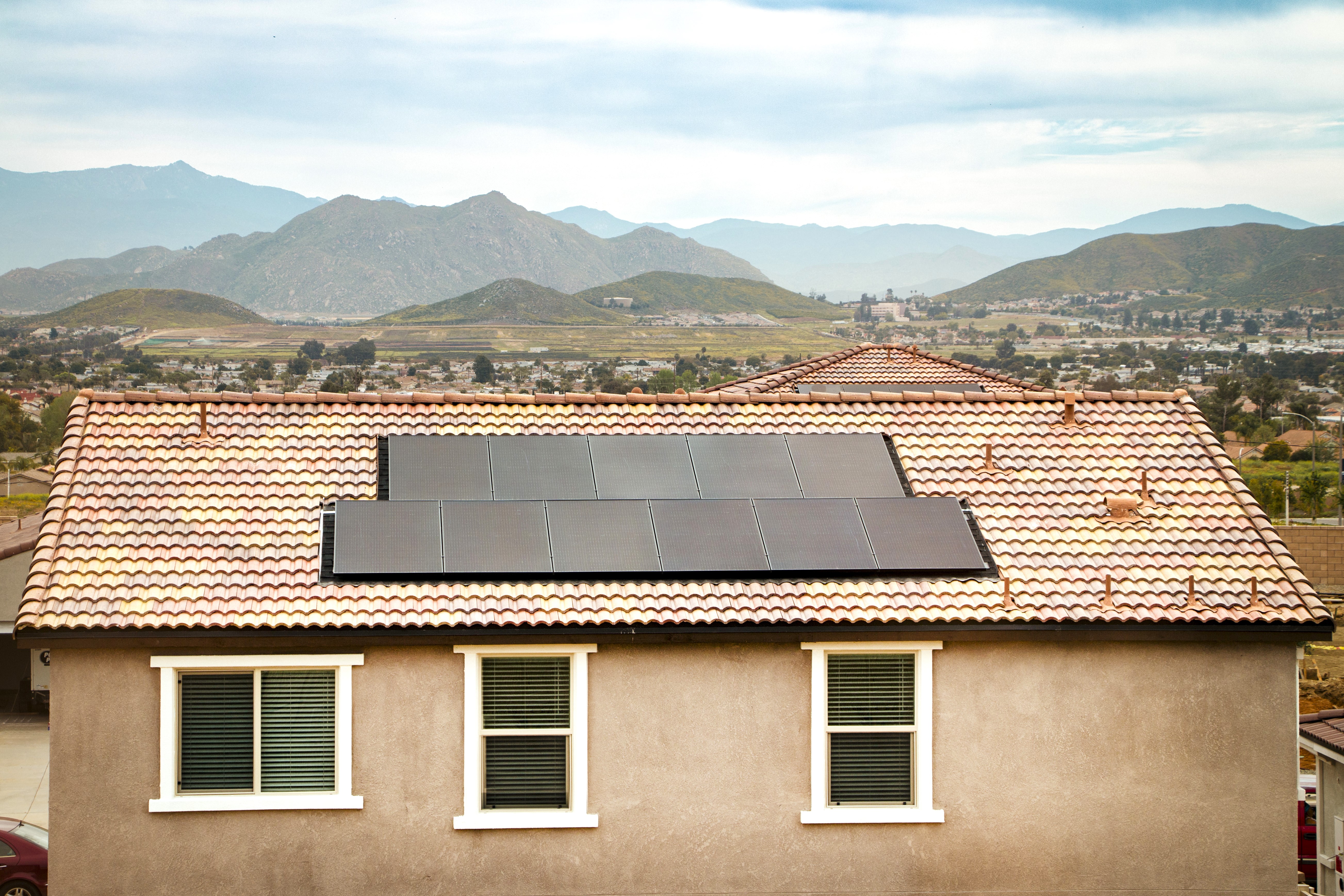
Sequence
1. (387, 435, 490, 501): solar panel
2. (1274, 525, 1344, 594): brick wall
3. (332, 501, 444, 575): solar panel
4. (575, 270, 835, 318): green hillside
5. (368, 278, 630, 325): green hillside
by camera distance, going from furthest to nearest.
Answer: (575, 270, 835, 318): green hillside
(368, 278, 630, 325): green hillside
(1274, 525, 1344, 594): brick wall
(387, 435, 490, 501): solar panel
(332, 501, 444, 575): solar panel

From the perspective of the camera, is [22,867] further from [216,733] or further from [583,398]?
[583,398]

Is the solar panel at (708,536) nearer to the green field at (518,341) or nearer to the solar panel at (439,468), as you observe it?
the solar panel at (439,468)

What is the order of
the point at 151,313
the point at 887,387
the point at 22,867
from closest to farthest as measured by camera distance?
the point at 22,867 < the point at 887,387 < the point at 151,313

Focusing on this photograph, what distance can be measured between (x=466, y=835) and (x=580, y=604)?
7.08 ft

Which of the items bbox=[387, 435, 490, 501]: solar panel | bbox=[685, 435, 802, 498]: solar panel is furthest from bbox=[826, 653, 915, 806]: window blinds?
bbox=[387, 435, 490, 501]: solar panel

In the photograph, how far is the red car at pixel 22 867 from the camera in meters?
15.2

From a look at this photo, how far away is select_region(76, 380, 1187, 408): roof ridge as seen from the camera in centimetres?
1134

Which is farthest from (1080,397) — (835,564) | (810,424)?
(835,564)

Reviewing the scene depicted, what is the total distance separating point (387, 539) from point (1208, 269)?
201 metres

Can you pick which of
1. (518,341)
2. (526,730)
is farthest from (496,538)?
(518,341)

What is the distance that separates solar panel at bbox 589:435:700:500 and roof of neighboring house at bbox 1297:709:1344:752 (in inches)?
349

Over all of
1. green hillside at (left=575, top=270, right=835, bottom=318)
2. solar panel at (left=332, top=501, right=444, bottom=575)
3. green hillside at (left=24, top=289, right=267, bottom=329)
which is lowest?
solar panel at (left=332, top=501, right=444, bottom=575)

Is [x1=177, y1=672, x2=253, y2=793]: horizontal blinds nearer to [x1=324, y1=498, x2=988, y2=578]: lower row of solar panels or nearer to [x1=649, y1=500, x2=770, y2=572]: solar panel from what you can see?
[x1=324, y1=498, x2=988, y2=578]: lower row of solar panels

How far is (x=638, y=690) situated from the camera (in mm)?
9375
